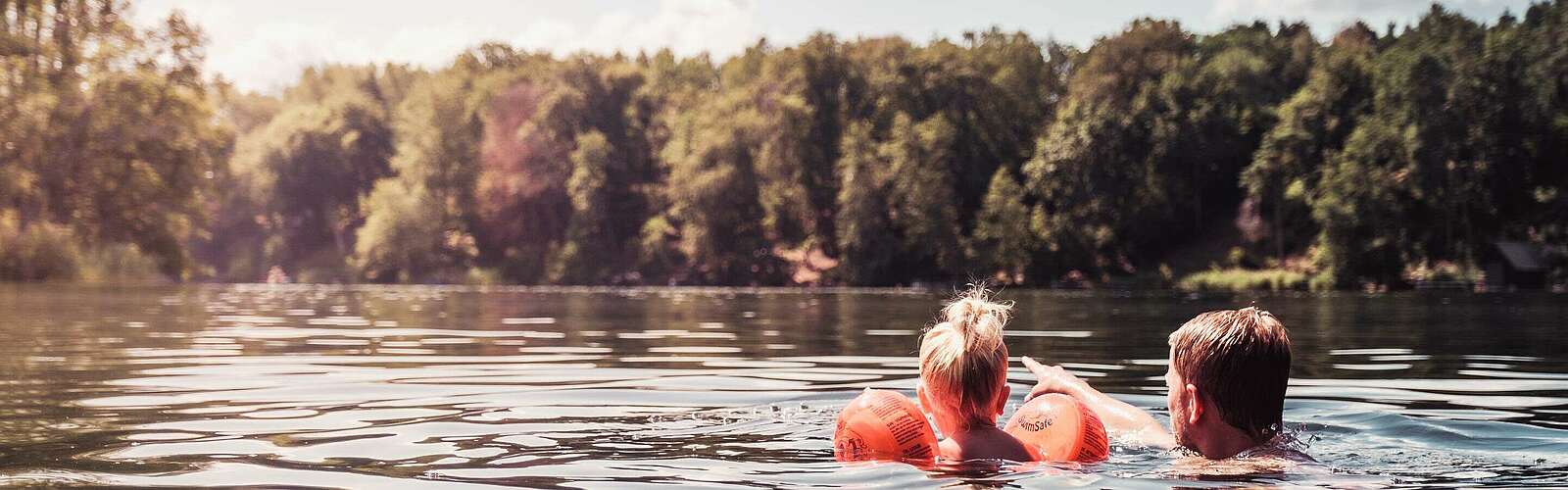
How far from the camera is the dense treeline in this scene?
218 feet

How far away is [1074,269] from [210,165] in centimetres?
4312

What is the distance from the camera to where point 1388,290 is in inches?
2426

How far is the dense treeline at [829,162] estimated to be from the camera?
218ft

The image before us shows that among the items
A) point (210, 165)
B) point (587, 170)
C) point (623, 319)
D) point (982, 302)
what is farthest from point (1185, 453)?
point (587, 170)

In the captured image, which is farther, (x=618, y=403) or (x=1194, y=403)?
(x=618, y=403)

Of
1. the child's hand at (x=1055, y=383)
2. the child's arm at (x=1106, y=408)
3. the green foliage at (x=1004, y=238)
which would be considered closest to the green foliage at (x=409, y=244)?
the green foliage at (x=1004, y=238)

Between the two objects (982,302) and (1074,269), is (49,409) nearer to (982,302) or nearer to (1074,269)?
(982,302)

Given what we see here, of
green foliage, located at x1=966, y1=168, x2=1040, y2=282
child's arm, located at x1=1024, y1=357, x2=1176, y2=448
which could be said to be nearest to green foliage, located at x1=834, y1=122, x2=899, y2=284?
green foliage, located at x1=966, y1=168, x2=1040, y2=282

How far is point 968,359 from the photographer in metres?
7.15

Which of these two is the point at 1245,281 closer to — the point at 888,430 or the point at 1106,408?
the point at 1106,408

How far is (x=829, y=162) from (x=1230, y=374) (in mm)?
81687

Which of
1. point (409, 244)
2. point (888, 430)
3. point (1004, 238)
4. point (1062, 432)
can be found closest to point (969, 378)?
point (888, 430)

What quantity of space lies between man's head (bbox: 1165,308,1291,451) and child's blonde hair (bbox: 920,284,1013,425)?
83 cm

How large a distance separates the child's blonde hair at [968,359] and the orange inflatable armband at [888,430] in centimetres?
22
